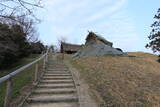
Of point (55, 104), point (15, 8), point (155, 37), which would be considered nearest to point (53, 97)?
point (55, 104)

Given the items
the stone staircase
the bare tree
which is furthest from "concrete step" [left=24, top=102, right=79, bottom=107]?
the bare tree

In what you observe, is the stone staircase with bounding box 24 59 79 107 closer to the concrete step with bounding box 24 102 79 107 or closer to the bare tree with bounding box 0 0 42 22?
the concrete step with bounding box 24 102 79 107

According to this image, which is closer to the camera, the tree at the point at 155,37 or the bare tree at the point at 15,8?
the bare tree at the point at 15,8

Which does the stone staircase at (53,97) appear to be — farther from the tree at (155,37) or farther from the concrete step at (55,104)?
the tree at (155,37)

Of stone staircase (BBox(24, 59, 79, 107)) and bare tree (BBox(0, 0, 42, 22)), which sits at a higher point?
bare tree (BBox(0, 0, 42, 22))

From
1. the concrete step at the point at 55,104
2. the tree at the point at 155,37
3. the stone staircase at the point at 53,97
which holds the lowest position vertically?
the concrete step at the point at 55,104

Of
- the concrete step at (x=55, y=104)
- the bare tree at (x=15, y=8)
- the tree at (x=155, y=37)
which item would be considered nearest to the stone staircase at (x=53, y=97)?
the concrete step at (x=55, y=104)

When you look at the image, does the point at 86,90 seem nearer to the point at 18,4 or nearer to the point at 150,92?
the point at 150,92

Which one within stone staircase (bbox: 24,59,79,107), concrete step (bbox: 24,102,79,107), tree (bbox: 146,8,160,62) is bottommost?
concrete step (bbox: 24,102,79,107)

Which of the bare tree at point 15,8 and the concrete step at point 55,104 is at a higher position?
the bare tree at point 15,8

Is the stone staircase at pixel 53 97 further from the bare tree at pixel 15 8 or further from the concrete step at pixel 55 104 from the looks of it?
the bare tree at pixel 15 8

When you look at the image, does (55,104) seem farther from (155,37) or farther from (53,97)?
(155,37)

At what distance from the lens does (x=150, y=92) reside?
3420mm

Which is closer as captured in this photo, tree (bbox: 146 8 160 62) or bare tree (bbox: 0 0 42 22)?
bare tree (bbox: 0 0 42 22)
